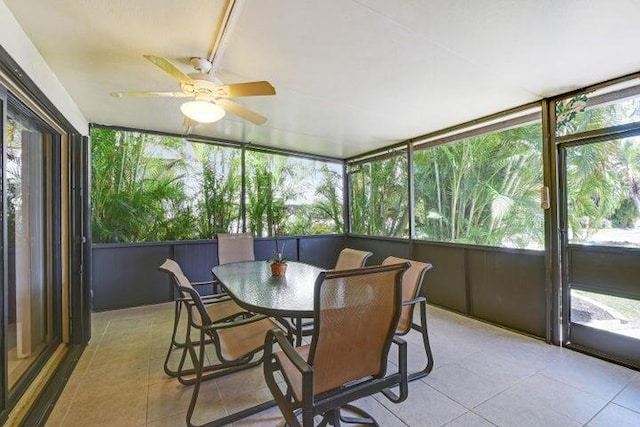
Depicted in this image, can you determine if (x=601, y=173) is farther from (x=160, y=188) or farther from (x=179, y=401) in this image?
(x=160, y=188)

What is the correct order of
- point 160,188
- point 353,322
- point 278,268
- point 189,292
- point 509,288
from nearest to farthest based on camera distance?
point 353,322, point 189,292, point 278,268, point 509,288, point 160,188

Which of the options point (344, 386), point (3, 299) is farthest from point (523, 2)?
point (3, 299)

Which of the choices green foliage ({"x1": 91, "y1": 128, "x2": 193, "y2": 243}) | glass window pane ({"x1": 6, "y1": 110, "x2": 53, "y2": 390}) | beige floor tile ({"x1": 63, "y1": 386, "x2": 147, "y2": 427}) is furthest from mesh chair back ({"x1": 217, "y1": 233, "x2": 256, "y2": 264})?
beige floor tile ({"x1": 63, "y1": 386, "x2": 147, "y2": 427})

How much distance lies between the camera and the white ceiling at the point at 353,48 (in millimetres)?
1650

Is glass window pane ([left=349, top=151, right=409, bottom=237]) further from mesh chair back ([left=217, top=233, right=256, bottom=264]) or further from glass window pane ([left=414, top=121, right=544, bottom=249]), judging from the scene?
mesh chair back ([left=217, top=233, right=256, bottom=264])

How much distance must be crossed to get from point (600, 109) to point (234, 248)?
13.0 ft

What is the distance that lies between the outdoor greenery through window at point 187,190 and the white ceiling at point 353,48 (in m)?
0.86

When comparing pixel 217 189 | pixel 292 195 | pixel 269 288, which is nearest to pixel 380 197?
pixel 292 195

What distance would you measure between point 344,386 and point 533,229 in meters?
3.27

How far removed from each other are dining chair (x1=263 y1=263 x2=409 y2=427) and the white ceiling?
149 centimetres

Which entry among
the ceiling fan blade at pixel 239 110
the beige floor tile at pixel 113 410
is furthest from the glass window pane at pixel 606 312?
the beige floor tile at pixel 113 410

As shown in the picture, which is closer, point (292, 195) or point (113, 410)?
point (113, 410)

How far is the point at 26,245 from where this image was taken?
2148 millimetres

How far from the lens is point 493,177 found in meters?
4.09
